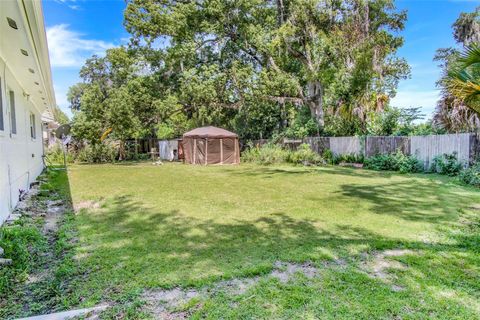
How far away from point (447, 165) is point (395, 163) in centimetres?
201

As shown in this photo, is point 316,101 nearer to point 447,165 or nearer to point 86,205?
point 447,165

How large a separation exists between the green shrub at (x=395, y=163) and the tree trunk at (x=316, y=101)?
4394 millimetres

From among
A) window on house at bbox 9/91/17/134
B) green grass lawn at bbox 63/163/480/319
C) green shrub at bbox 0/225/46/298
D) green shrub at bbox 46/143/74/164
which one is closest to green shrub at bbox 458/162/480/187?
green grass lawn at bbox 63/163/480/319

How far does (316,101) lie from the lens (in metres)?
17.2

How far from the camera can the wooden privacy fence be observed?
980 centimetres

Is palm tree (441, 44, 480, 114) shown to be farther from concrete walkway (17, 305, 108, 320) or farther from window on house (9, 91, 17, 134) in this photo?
window on house (9, 91, 17, 134)

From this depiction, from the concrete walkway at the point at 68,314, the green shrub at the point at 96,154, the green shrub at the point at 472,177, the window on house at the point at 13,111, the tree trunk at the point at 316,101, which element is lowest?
the concrete walkway at the point at 68,314

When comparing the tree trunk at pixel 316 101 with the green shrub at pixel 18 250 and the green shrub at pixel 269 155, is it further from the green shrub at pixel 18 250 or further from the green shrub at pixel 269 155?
the green shrub at pixel 18 250

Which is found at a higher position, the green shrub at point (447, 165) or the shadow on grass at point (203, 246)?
the green shrub at point (447, 165)

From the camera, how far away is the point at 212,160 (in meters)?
17.0

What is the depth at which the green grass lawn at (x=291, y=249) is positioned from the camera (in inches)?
92.8

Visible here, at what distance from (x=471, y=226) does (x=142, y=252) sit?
4.53m

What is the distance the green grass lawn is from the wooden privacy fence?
3.54 m

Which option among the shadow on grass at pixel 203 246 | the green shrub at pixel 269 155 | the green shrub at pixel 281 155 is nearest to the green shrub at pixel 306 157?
the green shrub at pixel 281 155
